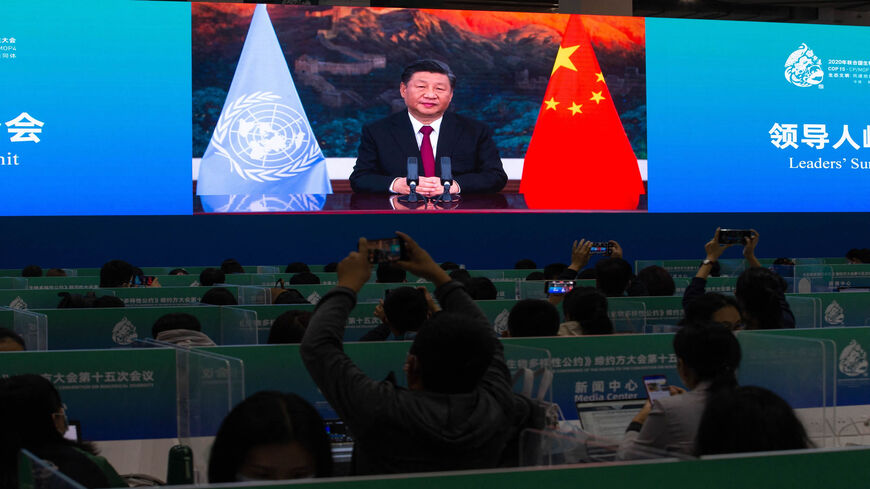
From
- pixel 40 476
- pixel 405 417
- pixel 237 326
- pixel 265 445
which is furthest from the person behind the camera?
pixel 237 326

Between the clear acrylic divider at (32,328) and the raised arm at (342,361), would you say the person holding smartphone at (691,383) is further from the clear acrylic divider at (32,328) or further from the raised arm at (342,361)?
the clear acrylic divider at (32,328)

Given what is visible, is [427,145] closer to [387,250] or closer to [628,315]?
[628,315]

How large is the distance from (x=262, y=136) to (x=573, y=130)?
4.08 metres

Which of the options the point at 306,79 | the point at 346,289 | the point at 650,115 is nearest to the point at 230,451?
the point at 346,289

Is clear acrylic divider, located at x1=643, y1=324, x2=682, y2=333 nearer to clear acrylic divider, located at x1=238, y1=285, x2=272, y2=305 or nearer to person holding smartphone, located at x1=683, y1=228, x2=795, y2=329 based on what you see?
person holding smartphone, located at x1=683, y1=228, x2=795, y2=329

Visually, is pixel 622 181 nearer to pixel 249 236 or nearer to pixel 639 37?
pixel 639 37

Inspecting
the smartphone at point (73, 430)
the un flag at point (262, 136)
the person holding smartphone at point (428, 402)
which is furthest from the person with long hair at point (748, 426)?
the un flag at point (262, 136)

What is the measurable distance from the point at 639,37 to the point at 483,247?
354cm

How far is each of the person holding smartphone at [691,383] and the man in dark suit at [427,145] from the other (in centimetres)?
909

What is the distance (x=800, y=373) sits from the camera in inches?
131

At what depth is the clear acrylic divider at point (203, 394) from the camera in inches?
110

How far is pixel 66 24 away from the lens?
36.6 feet

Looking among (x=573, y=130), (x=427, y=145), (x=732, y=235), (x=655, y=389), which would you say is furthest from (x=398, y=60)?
(x=655, y=389)

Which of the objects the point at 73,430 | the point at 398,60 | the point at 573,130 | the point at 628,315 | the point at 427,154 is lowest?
the point at 73,430
